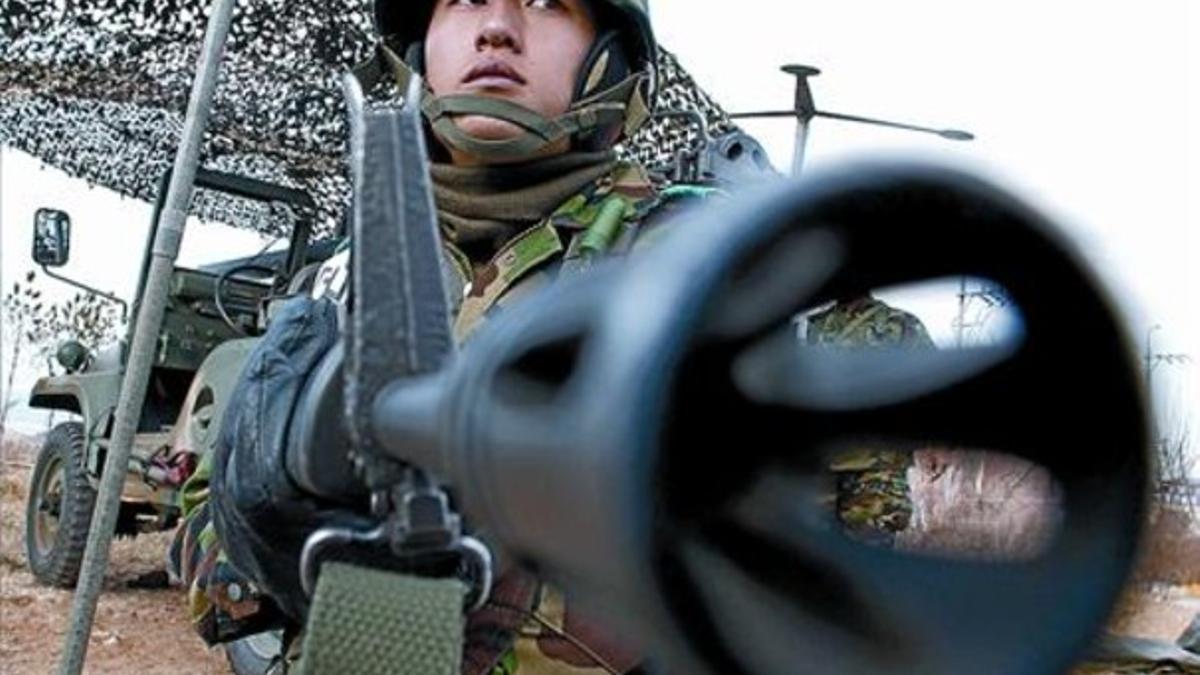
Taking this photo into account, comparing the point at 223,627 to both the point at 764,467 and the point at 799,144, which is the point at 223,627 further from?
the point at 799,144

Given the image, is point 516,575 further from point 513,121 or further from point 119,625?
point 119,625

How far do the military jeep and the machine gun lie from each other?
5.56 metres

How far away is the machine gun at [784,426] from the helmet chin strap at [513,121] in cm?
96

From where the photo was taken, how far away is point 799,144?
674cm

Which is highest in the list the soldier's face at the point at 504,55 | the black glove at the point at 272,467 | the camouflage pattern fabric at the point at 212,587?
the soldier's face at the point at 504,55

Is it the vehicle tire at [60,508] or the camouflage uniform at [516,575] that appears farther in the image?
the vehicle tire at [60,508]

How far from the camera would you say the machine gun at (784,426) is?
1.37ft

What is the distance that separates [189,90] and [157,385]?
53.7 inches

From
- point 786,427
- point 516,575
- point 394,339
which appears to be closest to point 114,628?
point 516,575

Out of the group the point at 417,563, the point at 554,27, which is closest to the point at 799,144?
the point at 554,27

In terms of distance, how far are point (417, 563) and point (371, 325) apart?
0.16 m

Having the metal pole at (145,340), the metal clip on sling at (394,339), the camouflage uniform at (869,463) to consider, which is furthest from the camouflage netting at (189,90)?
the metal clip on sling at (394,339)

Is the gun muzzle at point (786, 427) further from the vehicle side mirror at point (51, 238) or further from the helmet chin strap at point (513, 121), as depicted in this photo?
the vehicle side mirror at point (51, 238)

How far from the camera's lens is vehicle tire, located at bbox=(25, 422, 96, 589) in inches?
271
